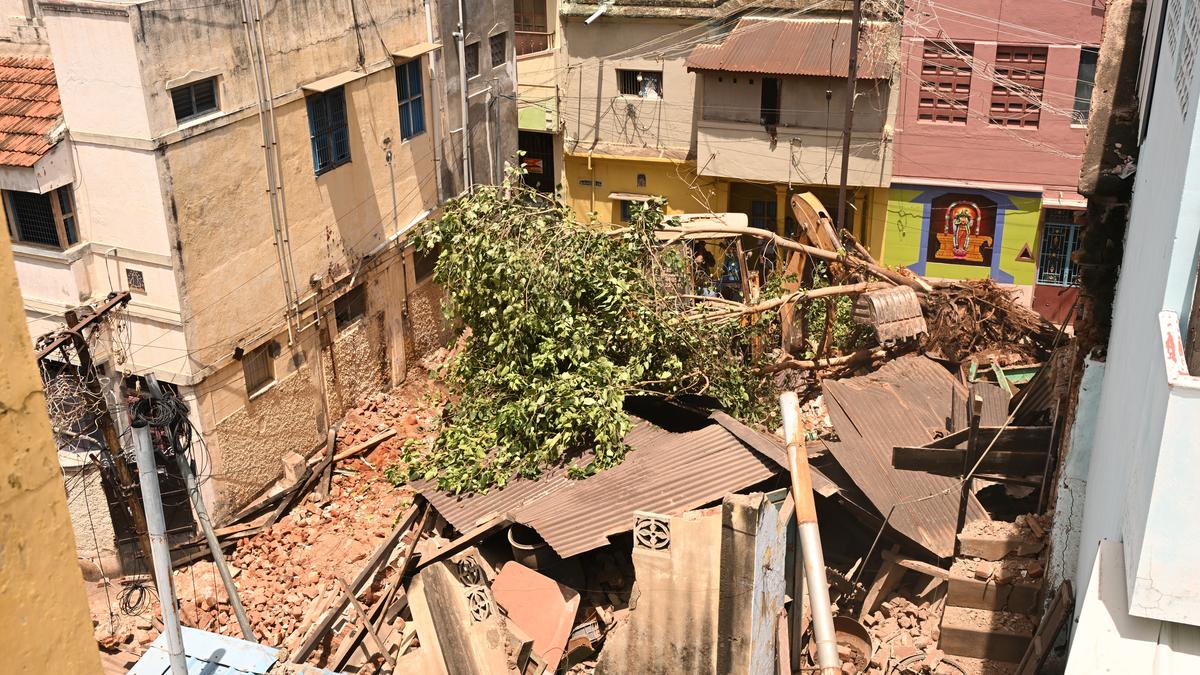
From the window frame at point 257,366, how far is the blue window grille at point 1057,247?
1558cm

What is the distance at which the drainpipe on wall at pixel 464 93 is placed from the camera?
2031cm

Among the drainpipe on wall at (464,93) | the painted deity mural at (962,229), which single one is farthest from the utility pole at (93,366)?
the painted deity mural at (962,229)

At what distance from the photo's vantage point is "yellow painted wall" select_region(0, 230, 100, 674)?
2322 mm

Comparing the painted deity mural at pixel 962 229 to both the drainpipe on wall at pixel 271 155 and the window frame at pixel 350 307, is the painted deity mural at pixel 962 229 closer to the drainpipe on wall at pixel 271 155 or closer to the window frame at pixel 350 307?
the window frame at pixel 350 307

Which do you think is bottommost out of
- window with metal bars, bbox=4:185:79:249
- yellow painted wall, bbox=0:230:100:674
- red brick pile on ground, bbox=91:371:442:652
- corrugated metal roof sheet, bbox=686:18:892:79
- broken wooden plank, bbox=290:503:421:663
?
red brick pile on ground, bbox=91:371:442:652

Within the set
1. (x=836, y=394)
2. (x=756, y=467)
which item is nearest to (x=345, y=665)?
(x=756, y=467)

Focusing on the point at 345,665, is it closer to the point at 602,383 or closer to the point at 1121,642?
the point at 602,383

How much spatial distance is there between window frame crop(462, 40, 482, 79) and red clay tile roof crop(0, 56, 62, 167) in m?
8.22

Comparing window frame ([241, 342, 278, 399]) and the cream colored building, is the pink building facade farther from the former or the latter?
window frame ([241, 342, 278, 399])

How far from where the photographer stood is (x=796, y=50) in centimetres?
2273

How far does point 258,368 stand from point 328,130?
3.78m

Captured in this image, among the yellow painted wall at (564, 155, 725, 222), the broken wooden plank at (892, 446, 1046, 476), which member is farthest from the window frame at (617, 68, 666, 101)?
the broken wooden plank at (892, 446, 1046, 476)

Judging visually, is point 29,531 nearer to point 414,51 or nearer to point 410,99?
point 414,51

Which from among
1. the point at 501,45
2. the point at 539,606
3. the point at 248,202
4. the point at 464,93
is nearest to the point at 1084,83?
the point at 501,45
